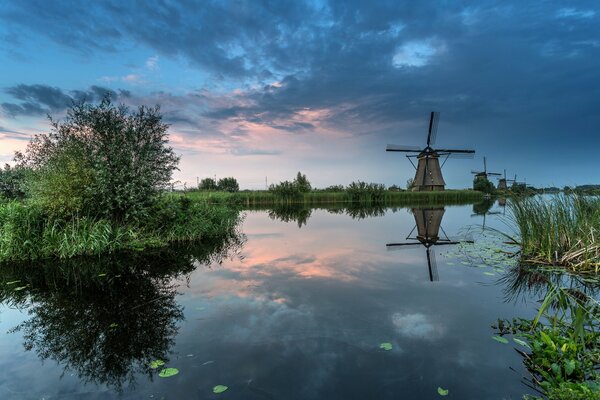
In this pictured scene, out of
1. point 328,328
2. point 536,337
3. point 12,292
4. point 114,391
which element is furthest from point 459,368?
point 12,292

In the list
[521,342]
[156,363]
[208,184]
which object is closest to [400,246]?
[521,342]

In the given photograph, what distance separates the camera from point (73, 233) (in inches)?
449

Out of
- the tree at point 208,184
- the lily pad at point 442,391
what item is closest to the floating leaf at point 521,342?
the lily pad at point 442,391

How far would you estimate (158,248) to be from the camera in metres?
12.9

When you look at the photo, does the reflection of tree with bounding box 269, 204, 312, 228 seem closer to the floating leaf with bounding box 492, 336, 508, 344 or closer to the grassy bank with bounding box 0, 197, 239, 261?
the grassy bank with bounding box 0, 197, 239, 261

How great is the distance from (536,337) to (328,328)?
307cm

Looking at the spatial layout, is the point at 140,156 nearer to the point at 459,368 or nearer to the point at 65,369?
the point at 65,369

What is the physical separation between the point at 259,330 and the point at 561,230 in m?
9.00

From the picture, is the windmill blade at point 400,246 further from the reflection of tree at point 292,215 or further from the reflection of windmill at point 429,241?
the reflection of tree at point 292,215

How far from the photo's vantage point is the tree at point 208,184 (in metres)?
57.4

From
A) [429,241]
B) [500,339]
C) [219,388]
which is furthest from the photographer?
[429,241]

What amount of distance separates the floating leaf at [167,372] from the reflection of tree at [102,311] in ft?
0.50

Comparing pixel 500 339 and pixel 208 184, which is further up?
pixel 208 184

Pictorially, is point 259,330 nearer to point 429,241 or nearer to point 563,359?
point 563,359
